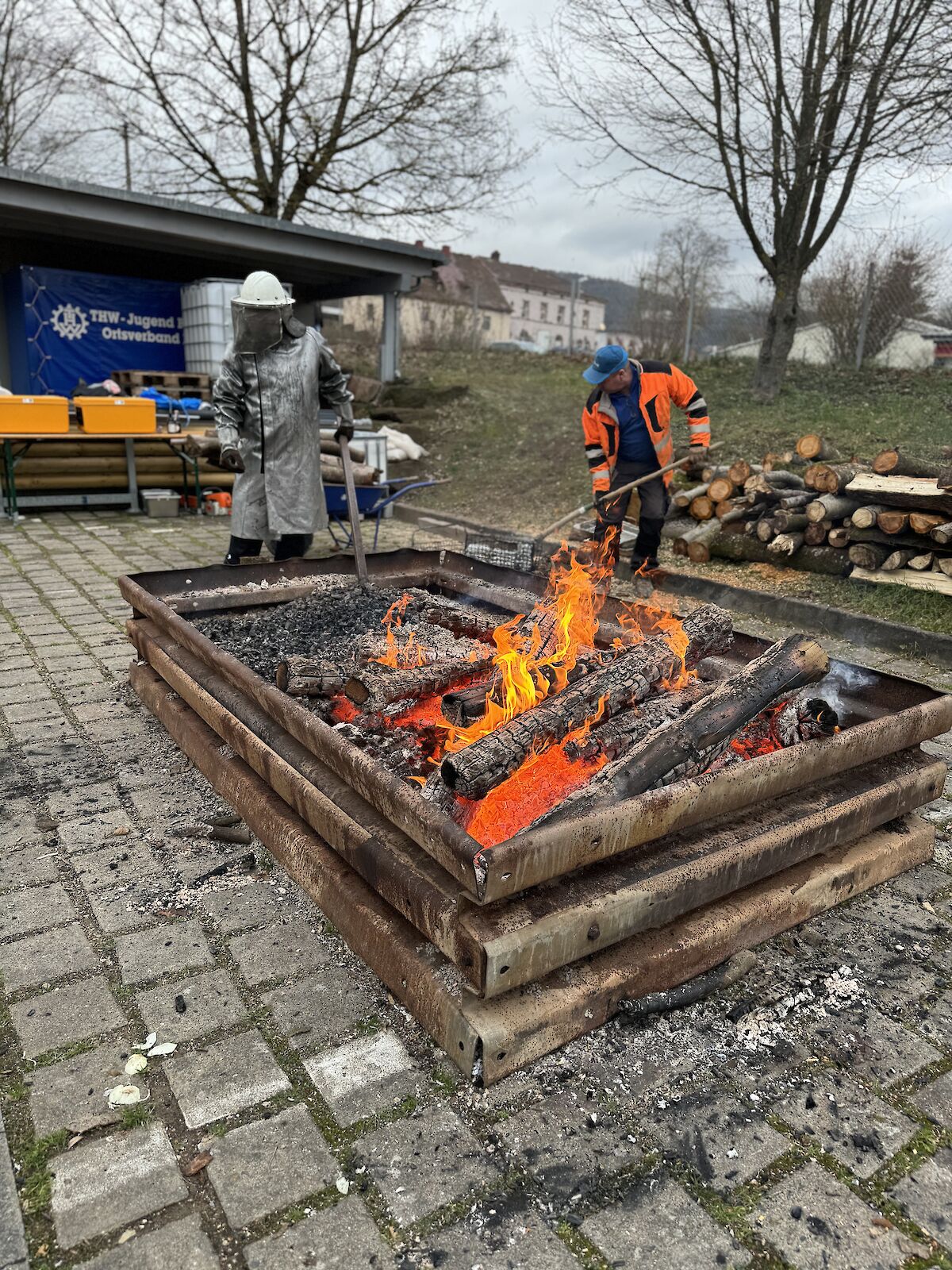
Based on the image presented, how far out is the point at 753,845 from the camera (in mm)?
2514

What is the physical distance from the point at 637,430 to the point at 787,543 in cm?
161

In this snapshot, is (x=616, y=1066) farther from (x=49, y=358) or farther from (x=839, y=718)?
(x=49, y=358)

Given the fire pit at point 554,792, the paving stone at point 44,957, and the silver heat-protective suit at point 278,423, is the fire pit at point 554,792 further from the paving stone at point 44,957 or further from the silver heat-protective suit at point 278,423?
the silver heat-protective suit at point 278,423

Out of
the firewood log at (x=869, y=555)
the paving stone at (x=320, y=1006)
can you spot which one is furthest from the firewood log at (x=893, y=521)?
the paving stone at (x=320, y=1006)

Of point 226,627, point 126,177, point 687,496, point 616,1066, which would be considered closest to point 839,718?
point 616,1066

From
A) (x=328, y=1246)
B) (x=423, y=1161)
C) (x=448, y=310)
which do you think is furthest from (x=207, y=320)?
(x=448, y=310)

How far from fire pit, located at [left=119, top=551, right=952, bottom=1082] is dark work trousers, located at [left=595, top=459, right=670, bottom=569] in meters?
3.00

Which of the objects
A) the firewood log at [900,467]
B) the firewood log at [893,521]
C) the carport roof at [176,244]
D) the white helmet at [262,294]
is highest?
the carport roof at [176,244]

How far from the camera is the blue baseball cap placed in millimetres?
6203

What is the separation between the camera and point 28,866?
2.97 metres

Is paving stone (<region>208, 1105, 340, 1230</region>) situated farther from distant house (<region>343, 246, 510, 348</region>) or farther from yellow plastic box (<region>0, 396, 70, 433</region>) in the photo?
distant house (<region>343, 246, 510, 348</region>)

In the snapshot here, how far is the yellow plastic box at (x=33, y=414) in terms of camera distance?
9.06 metres

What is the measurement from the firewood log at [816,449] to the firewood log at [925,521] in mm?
1765

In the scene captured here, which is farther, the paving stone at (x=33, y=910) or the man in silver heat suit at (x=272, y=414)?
the man in silver heat suit at (x=272, y=414)
